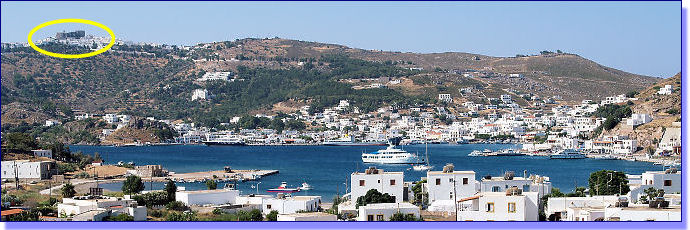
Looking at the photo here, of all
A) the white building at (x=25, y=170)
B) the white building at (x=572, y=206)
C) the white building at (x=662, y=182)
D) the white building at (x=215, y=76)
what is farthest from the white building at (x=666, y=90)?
the white building at (x=215, y=76)

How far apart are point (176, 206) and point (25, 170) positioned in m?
6.61

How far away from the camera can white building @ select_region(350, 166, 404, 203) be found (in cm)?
1005

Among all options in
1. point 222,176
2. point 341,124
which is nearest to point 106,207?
point 222,176

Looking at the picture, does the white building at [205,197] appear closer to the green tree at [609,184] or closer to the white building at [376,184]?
the white building at [376,184]

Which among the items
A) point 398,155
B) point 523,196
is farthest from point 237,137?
point 523,196

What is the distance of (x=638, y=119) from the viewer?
101ft

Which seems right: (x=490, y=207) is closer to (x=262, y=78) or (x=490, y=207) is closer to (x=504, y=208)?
(x=504, y=208)

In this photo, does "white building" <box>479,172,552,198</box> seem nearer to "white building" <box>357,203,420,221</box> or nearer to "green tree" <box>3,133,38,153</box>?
"white building" <box>357,203,420,221</box>

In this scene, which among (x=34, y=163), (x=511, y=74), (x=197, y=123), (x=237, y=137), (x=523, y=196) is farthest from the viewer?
(x=511, y=74)

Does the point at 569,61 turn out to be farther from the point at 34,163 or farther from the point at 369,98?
the point at 34,163

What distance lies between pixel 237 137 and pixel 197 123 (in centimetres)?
631

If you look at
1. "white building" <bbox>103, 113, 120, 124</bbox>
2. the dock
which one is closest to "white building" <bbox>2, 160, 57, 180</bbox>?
the dock

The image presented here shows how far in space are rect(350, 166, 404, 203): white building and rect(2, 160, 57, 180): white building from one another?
6.91 metres

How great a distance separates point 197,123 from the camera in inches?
1970
